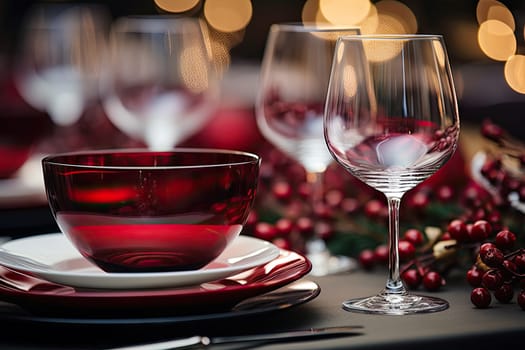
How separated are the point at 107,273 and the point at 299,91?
18.6 inches

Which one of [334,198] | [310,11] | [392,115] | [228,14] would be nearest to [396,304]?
[392,115]

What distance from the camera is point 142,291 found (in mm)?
758

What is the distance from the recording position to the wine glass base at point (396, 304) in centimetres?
81

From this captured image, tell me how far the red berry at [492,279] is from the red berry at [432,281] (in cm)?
7

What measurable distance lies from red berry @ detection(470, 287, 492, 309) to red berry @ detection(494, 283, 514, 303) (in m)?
0.02

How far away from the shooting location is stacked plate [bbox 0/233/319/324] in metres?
0.73

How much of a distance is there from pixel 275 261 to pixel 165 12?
6017 mm

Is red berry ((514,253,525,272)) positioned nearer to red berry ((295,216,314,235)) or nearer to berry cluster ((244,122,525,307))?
berry cluster ((244,122,525,307))

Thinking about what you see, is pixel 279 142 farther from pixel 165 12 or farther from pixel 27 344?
pixel 165 12

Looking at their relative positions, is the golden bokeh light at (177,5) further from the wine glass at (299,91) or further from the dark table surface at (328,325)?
the dark table surface at (328,325)

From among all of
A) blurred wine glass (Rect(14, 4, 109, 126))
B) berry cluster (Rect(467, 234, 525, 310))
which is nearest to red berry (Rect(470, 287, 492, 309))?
berry cluster (Rect(467, 234, 525, 310))

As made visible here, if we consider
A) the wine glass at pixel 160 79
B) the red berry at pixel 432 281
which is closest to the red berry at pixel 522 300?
the red berry at pixel 432 281

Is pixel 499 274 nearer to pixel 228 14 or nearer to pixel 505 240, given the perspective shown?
pixel 505 240

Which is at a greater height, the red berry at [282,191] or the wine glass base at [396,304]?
the red berry at [282,191]
